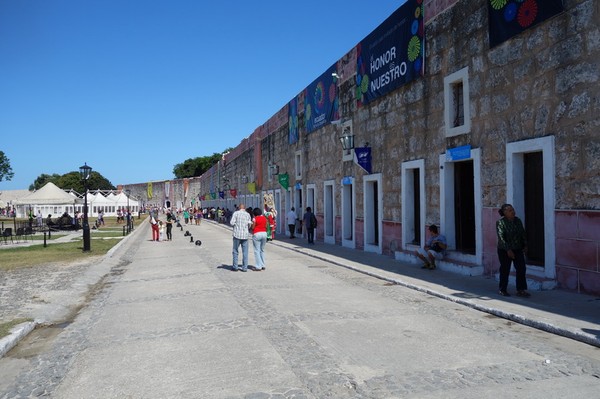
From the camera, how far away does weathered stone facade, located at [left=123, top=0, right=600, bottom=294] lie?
8.16m

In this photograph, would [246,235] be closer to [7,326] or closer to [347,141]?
[7,326]

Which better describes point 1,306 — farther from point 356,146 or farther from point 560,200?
point 356,146

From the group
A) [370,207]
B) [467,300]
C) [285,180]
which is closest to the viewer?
[467,300]

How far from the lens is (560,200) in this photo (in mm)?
8617

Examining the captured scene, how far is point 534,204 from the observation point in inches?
391

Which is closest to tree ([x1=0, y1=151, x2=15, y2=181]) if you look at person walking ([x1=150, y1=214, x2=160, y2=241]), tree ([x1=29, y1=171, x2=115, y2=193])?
tree ([x1=29, y1=171, x2=115, y2=193])

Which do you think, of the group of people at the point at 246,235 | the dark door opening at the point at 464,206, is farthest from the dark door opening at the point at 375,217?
the group of people at the point at 246,235

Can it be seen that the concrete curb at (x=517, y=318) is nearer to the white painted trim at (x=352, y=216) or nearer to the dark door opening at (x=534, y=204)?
the dark door opening at (x=534, y=204)

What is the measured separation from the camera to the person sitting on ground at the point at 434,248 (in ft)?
39.7

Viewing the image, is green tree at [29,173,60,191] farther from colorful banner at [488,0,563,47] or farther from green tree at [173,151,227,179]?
colorful banner at [488,0,563,47]

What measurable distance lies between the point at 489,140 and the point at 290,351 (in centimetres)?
703

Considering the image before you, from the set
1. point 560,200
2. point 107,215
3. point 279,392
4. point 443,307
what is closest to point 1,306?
point 279,392

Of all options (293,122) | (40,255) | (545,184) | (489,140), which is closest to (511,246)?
(545,184)

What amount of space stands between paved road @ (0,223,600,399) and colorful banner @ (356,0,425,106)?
691cm
